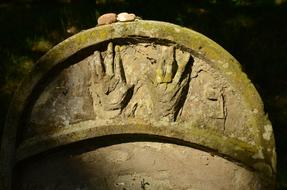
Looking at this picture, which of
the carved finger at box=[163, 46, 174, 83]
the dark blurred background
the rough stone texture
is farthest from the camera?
the dark blurred background

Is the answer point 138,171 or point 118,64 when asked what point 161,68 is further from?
point 138,171

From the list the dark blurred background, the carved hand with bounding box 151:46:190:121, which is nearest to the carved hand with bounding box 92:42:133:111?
the carved hand with bounding box 151:46:190:121

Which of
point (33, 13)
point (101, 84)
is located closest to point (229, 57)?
point (101, 84)

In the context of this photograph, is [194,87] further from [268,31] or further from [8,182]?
[268,31]

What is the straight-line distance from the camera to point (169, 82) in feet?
7.99

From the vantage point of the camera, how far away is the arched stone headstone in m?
2.43

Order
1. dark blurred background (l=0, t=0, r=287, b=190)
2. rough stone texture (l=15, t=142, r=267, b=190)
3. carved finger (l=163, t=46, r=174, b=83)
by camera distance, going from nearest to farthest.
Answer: carved finger (l=163, t=46, r=174, b=83), rough stone texture (l=15, t=142, r=267, b=190), dark blurred background (l=0, t=0, r=287, b=190)

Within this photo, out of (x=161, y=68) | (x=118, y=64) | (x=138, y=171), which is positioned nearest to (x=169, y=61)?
(x=161, y=68)

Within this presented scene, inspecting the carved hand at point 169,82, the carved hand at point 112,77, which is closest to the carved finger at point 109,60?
the carved hand at point 112,77

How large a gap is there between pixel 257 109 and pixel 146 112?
0.43 m

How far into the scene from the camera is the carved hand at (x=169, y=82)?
243cm

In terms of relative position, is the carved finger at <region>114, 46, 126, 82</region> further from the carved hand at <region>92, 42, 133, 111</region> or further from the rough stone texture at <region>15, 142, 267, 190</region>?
the rough stone texture at <region>15, 142, 267, 190</region>

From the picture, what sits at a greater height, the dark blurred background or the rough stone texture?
the dark blurred background

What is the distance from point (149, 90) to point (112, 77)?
0.15 m
